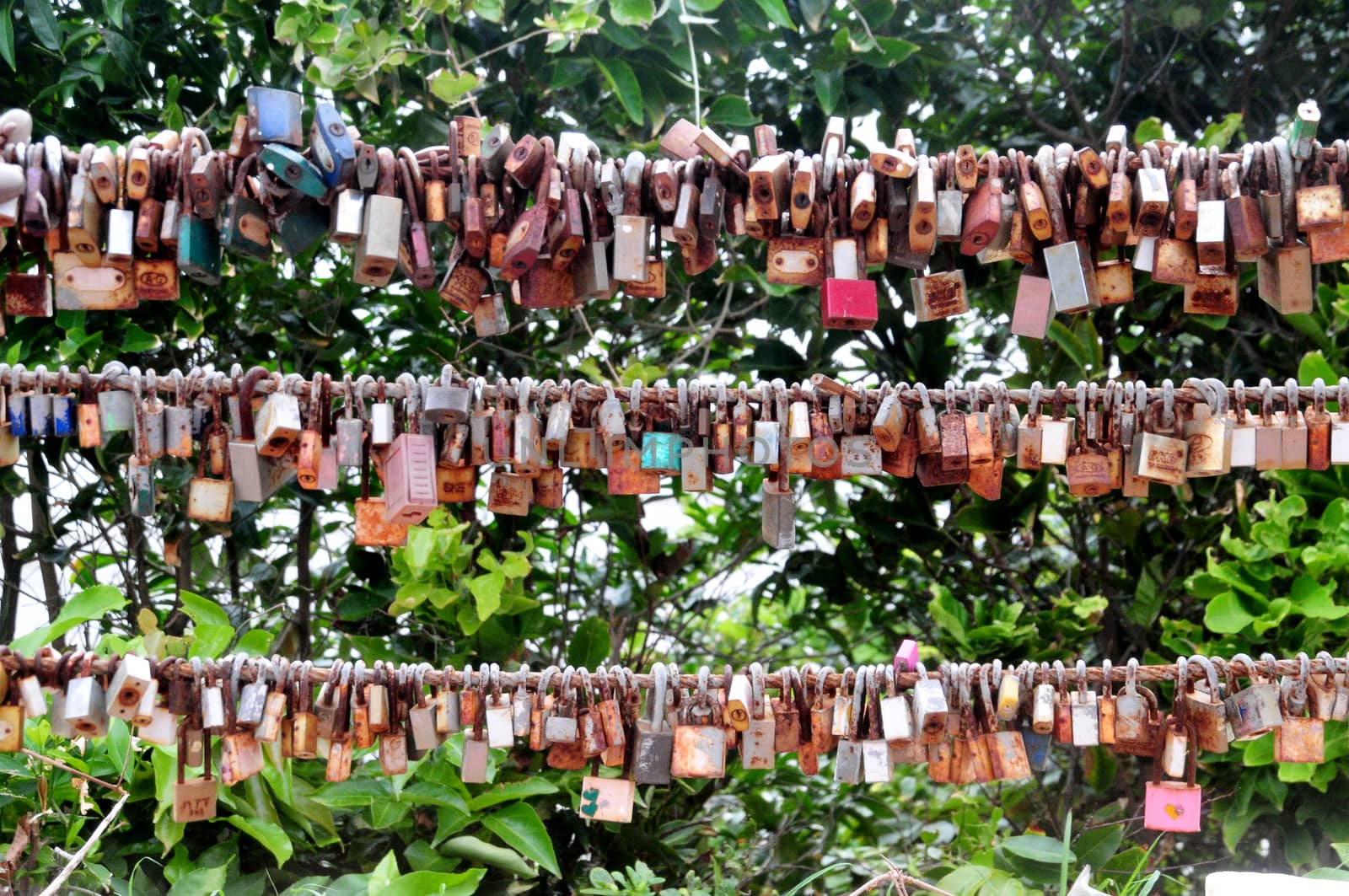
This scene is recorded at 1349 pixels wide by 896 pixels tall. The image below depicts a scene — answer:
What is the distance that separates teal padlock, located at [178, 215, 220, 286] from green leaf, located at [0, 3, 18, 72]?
704 mm

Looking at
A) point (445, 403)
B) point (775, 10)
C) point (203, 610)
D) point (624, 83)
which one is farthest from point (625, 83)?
point (203, 610)

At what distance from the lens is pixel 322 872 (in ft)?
5.54

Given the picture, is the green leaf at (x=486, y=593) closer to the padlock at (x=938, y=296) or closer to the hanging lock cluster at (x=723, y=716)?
the hanging lock cluster at (x=723, y=716)

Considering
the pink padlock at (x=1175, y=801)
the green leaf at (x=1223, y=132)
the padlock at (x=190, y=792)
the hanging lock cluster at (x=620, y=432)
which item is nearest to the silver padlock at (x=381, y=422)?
the hanging lock cluster at (x=620, y=432)

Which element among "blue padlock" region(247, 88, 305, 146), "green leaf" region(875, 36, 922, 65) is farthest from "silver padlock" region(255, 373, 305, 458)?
"green leaf" region(875, 36, 922, 65)

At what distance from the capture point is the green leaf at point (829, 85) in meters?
1.85

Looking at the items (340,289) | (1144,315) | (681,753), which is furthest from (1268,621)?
(340,289)

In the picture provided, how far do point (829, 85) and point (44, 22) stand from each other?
3.76 feet

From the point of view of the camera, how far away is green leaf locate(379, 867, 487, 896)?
1.24 m

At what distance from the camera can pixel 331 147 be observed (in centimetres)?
102

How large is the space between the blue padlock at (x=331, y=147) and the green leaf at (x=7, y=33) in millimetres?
778

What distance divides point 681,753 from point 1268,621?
3.22ft

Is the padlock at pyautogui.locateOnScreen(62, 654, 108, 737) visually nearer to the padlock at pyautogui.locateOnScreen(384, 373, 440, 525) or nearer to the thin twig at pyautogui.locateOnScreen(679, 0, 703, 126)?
the padlock at pyautogui.locateOnScreen(384, 373, 440, 525)

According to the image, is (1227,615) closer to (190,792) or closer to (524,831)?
(524,831)
